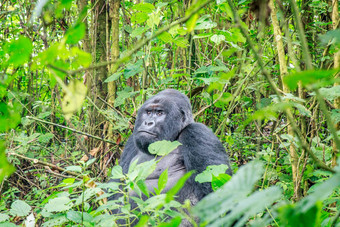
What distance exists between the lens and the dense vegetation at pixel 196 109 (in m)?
0.65

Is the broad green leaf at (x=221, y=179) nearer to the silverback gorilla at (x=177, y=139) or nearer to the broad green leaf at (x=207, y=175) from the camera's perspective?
the broad green leaf at (x=207, y=175)

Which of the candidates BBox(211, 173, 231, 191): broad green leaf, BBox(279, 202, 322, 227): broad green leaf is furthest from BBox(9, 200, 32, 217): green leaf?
BBox(279, 202, 322, 227): broad green leaf

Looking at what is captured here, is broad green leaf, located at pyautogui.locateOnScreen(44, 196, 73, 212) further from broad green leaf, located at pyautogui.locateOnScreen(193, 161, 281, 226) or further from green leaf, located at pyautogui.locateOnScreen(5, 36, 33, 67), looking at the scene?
broad green leaf, located at pyautogui.locateOnScreen(193, 161, 281, 226)

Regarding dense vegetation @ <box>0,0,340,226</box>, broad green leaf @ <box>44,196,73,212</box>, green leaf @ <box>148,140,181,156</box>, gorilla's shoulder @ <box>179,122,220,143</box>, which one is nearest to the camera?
dense vegetation @ <box>0,0,340,226</box>

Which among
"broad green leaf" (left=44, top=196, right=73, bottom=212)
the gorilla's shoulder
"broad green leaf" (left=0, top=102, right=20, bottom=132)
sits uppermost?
"broad green leaf" (left=0, top=102, right=20, bottom=132)

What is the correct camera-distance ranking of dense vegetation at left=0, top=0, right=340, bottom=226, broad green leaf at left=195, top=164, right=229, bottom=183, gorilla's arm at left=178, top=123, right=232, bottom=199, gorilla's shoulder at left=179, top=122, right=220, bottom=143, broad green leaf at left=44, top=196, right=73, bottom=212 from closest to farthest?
dense vegetation at left=0, top=0, right=340, bottom=226
broad green leaf at left=44, top=196, right=73, bottom=212
broad green leaf at left=195, top=164, right=229, bottom=183
gorilla's arm at left=178, top=123, right=232, bottom=199
gorilla's shoulder at left=179, top=122, right=220, bottom=143

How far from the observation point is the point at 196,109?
4.01m

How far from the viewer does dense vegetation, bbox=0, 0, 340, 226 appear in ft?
2.13

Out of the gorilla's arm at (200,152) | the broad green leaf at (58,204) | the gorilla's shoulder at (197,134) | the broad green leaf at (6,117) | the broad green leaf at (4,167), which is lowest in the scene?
the gorilla's arm at (200,152)

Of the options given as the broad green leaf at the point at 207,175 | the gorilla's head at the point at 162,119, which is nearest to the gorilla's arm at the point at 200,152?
the gorilla's head at the point at 162,119

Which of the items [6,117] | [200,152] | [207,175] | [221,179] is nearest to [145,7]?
[200,152]

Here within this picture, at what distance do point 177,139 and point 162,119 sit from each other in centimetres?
20

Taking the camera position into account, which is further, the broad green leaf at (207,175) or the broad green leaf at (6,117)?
the broad green leaf at (207,175)

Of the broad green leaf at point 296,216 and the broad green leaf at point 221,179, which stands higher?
the broad green leaf at point 296,216
